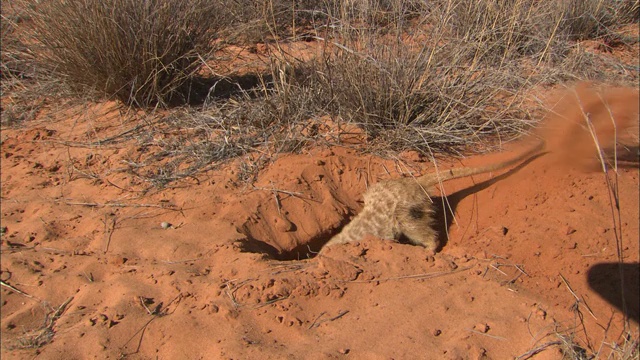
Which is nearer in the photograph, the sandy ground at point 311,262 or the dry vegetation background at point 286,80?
the sandy ground at point 311,262

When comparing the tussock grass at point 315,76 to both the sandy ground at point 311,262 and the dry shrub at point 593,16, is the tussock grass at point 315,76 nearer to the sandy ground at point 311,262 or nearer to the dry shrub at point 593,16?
the sandy ground at point 311,262

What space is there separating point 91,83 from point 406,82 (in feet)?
9.13

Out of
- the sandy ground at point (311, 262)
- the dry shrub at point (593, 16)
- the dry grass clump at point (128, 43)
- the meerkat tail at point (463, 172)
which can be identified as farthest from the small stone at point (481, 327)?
the dry shrub at point (593, 16)

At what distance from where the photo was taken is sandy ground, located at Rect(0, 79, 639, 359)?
2859 millimetres

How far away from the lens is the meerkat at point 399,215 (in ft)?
13.2

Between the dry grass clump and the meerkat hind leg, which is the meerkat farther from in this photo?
the dry grass clump

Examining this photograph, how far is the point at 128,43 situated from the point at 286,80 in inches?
52.6

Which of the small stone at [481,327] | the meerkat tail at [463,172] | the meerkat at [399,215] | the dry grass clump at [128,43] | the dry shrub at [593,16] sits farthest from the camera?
the dry shrub at [593,16]

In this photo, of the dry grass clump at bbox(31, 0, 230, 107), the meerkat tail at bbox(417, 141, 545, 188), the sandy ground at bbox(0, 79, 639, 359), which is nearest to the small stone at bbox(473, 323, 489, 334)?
the sandy ground at bbox(0, 79, 639, 359)

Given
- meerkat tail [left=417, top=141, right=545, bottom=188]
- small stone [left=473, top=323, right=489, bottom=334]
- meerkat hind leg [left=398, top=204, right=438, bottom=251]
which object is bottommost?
meerkat hind leg [left=398, top=204, right=438, bottom=251]

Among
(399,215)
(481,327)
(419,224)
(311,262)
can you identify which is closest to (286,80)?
(399,215)

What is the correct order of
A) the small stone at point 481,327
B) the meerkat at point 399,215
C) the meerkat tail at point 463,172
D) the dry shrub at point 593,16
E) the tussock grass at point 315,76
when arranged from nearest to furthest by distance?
the small stone at point 481,327
the meerkat at point 399,215
the meerkat tail at point 463,172
the tussock grass at point 315,76
the dry shrub at point 593,16

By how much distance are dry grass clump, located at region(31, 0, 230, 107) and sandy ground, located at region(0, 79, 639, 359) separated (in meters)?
0.49

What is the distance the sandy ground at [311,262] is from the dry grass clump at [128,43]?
0.49 m
